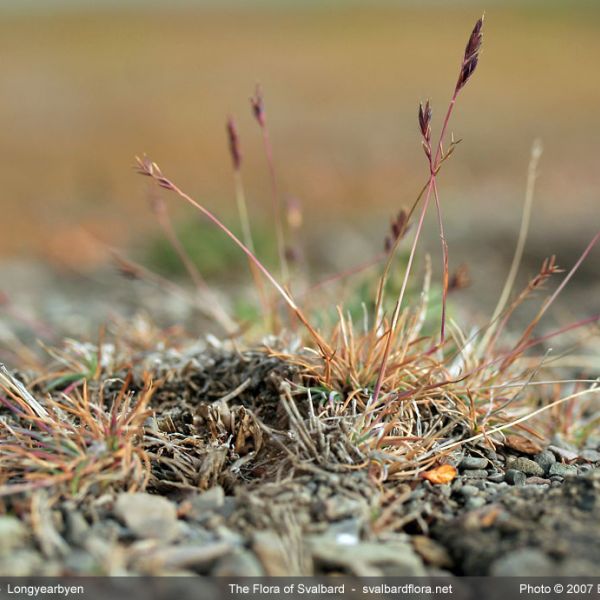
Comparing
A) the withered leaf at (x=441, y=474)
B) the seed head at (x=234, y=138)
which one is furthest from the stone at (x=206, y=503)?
the seed head at (x=234, y=138)

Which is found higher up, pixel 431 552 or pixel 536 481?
pixel 536 481

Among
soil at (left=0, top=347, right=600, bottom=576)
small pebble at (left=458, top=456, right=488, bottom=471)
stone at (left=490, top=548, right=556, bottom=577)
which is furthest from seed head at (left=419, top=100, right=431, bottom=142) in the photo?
stone at (left=490, top=548, right=556, bottom=577)

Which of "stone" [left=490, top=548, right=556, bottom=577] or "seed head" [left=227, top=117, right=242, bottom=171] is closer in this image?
"stone" [left=490, top=548, right=556, bottom=577]

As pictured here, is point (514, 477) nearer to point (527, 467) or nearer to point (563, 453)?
point (527, 467)

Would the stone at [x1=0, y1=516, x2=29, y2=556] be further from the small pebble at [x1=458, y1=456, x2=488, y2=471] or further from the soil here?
the small pebble at [x1=458, y1=456, x2=488, y2=471]

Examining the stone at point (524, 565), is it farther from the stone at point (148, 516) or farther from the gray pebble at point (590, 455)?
the gray pebble at point (590, 455)

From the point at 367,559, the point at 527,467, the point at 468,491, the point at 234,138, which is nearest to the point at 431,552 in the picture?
the point at 367,559
